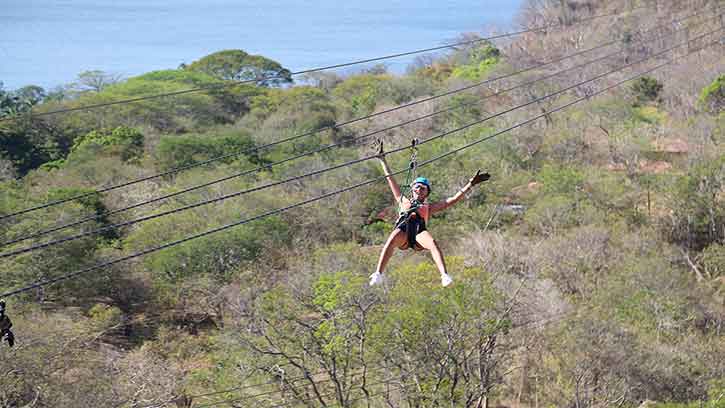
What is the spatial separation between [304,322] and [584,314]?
18.3 feet

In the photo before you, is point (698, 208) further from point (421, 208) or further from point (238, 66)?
point (238, 66)

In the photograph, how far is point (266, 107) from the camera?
37844 millimetres

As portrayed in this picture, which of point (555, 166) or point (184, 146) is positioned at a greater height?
point (184, 146)

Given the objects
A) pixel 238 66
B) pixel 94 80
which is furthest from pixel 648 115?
pixel 94 80

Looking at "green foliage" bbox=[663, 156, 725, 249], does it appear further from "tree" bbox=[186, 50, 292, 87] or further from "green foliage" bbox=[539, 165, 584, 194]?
"tree" bbox=[186, 50, 292, 87]

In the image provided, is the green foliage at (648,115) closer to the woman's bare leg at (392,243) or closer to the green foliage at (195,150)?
the green foliage at (195,150)

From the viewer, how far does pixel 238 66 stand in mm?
49438

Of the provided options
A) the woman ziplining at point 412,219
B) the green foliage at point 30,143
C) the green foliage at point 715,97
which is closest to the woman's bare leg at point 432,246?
the woman ziplining at point 412,219

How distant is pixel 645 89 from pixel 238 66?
26.4m

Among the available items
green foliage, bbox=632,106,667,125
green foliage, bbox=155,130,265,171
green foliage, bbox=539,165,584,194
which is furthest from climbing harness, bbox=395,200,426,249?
green foliage, bbox=632,106,667,125

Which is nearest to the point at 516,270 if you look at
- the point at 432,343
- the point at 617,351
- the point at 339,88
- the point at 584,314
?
the point at 584,314

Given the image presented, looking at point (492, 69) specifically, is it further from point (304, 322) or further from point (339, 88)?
point (304, 322)

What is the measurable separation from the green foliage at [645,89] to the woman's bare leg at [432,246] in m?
30.3

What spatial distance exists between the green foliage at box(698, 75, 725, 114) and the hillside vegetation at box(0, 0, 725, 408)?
0.42 ft
